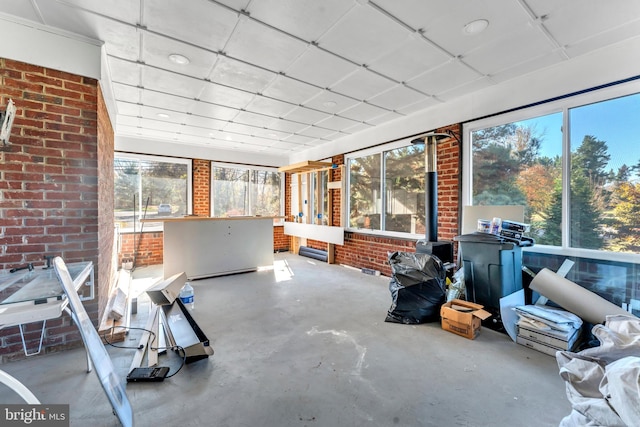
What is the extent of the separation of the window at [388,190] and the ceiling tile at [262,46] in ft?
9.21

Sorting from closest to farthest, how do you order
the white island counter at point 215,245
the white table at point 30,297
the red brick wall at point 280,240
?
1. the white table at point 30,297
2. the white island counter at point 215,245
3. the red brick wall at point 280,240

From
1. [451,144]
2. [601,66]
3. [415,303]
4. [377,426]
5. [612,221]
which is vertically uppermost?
[601,66]

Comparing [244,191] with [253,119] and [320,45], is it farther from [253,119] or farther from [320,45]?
[320,45]

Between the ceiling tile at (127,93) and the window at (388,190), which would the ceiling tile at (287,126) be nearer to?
the window at (388,190)

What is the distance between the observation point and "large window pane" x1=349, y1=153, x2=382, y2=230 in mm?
5614

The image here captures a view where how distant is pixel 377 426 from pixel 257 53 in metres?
3.38

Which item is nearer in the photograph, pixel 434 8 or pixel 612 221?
pixel 434 8

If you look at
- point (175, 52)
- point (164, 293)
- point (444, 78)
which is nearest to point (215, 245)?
point (164, 293)

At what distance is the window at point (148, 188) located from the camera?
607 cm

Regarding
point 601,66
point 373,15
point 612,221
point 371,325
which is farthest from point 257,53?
point 612,221

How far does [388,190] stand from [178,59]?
3976 millimetres

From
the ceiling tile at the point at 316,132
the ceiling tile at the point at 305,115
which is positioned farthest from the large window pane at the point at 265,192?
the ceiling tile at the point at 305,115

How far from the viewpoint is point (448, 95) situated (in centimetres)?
388

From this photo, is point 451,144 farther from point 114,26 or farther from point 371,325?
point 114,26
